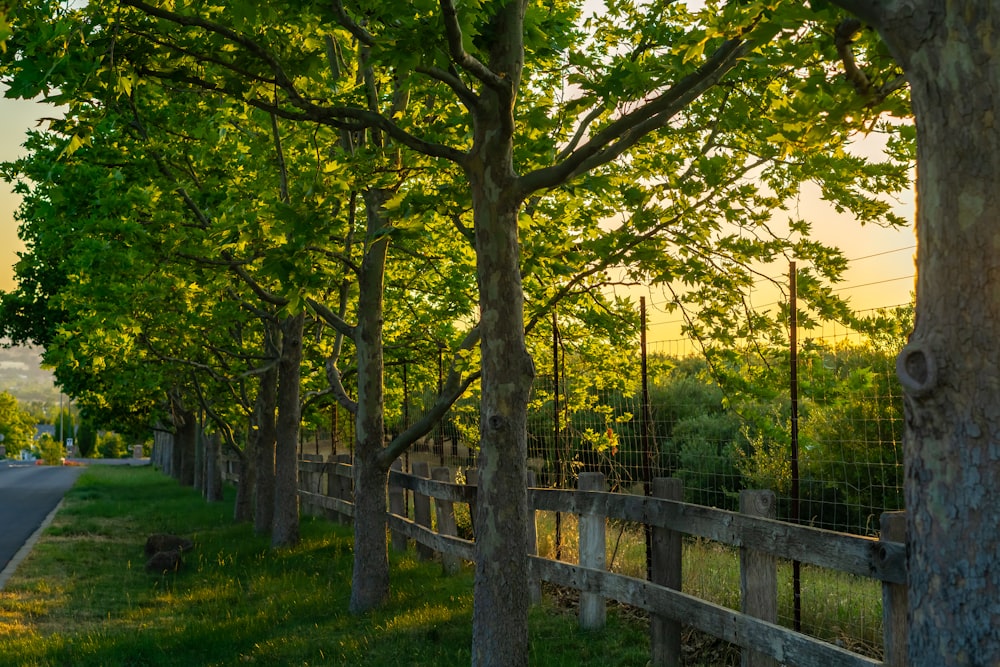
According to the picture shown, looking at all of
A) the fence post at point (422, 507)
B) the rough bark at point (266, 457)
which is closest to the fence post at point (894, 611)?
the fence post at point (422, 507)

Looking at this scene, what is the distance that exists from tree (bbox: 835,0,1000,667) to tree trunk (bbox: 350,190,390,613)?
26.7ft

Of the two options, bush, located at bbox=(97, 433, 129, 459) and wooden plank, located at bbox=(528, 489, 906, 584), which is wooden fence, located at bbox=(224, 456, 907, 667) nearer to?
wooden plank, located at bbox=(528, 489, 906, 584)

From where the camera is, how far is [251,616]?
10953mm

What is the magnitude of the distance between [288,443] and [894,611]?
12.9 metres

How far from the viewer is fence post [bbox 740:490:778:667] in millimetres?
6906

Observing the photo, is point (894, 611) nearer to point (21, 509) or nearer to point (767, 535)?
point (767, 535)

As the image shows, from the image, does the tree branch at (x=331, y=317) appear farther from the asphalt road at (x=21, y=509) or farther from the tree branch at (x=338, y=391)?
the asphalt road at (x=21, y=509)

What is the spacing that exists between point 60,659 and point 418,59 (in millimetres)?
7124

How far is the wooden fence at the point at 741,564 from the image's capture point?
5.71 meters

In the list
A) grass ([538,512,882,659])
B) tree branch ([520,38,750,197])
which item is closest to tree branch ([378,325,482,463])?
grass ([538,512,882,659])

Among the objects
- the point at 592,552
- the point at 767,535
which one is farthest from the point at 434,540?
the point at 767,535

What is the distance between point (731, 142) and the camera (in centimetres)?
962

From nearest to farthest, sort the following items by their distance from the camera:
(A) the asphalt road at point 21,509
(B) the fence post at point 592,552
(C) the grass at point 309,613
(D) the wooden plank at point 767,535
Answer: (D) the wooden plank at point 767,535 → (C) the grass at point 309,613 → (B) the fence post at point 592,552 → (A) the asphalt road at point 21,509

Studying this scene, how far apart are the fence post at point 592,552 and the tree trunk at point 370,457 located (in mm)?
2720
